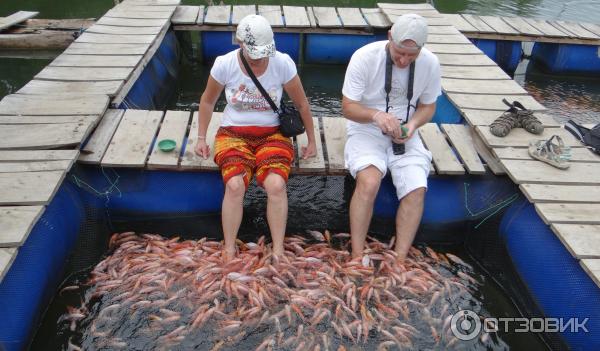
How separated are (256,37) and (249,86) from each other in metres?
0.55

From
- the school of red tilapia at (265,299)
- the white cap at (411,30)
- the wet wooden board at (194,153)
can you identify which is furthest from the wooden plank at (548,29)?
the wet wooden board at (194,153)

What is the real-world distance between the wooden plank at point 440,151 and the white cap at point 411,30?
4.61 ft

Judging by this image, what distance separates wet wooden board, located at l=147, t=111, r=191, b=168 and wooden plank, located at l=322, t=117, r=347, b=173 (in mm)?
1563

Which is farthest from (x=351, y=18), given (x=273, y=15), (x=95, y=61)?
(x=95, y=61)

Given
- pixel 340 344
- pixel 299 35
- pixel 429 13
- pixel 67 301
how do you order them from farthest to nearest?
pixel 429 13 < pixel 299 35 < pixel 67 301 < pixel 340 344

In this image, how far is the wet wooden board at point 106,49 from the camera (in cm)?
704

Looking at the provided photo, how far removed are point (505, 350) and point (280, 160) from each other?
2.58 meters

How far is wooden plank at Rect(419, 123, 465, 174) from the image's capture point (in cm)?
469

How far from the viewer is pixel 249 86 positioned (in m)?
4.26

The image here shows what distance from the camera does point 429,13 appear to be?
401 inches

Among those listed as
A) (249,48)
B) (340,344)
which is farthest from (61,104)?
(340,344)

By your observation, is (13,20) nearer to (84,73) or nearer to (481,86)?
(84,73)

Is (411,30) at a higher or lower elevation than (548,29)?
higher

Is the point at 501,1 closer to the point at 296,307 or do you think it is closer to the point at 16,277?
the point at 296,307
